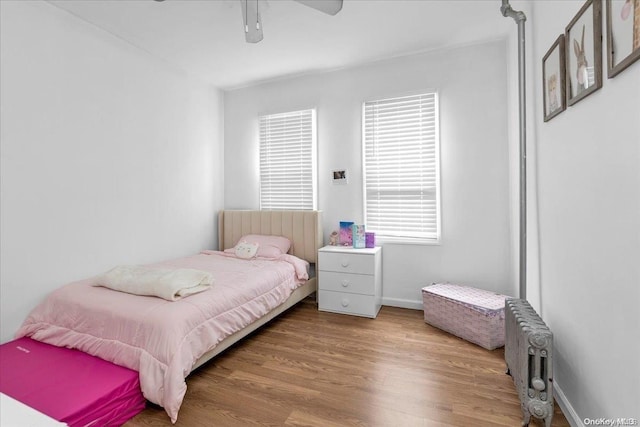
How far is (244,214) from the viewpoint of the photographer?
395 centimetres

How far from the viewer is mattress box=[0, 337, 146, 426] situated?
4.95 feet

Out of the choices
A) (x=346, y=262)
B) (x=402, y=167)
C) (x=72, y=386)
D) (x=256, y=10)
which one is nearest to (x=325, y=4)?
(x=256, y=10)

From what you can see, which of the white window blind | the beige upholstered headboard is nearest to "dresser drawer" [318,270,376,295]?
the beige upholstered headboard

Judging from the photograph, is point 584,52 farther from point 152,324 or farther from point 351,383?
point 152,324

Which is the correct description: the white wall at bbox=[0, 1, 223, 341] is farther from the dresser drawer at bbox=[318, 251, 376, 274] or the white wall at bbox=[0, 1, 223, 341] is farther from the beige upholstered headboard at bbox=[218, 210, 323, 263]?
the dresser drawer at bbox=[318, 251, 376, 274]

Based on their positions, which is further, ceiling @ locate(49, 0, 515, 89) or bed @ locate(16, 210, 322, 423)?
ceiling @ locate(49, 0, 515, 89)

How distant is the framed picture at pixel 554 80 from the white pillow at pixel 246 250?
109 inches

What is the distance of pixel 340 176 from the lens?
360 centimetres

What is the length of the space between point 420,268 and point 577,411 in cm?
179

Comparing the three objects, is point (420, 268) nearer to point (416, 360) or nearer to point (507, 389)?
point (416, 360)

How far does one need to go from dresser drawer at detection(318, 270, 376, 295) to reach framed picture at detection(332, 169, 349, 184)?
3.47ft

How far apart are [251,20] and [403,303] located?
9.67 ft

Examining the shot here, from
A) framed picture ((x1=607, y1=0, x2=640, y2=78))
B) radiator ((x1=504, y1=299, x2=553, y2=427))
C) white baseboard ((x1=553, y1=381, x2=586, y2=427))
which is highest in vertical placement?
framed picture ((x1=607, y1=0, x2=640, y2=78))

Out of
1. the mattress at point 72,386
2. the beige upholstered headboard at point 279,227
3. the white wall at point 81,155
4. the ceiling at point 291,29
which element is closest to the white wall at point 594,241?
the ceiling at point 291,29
